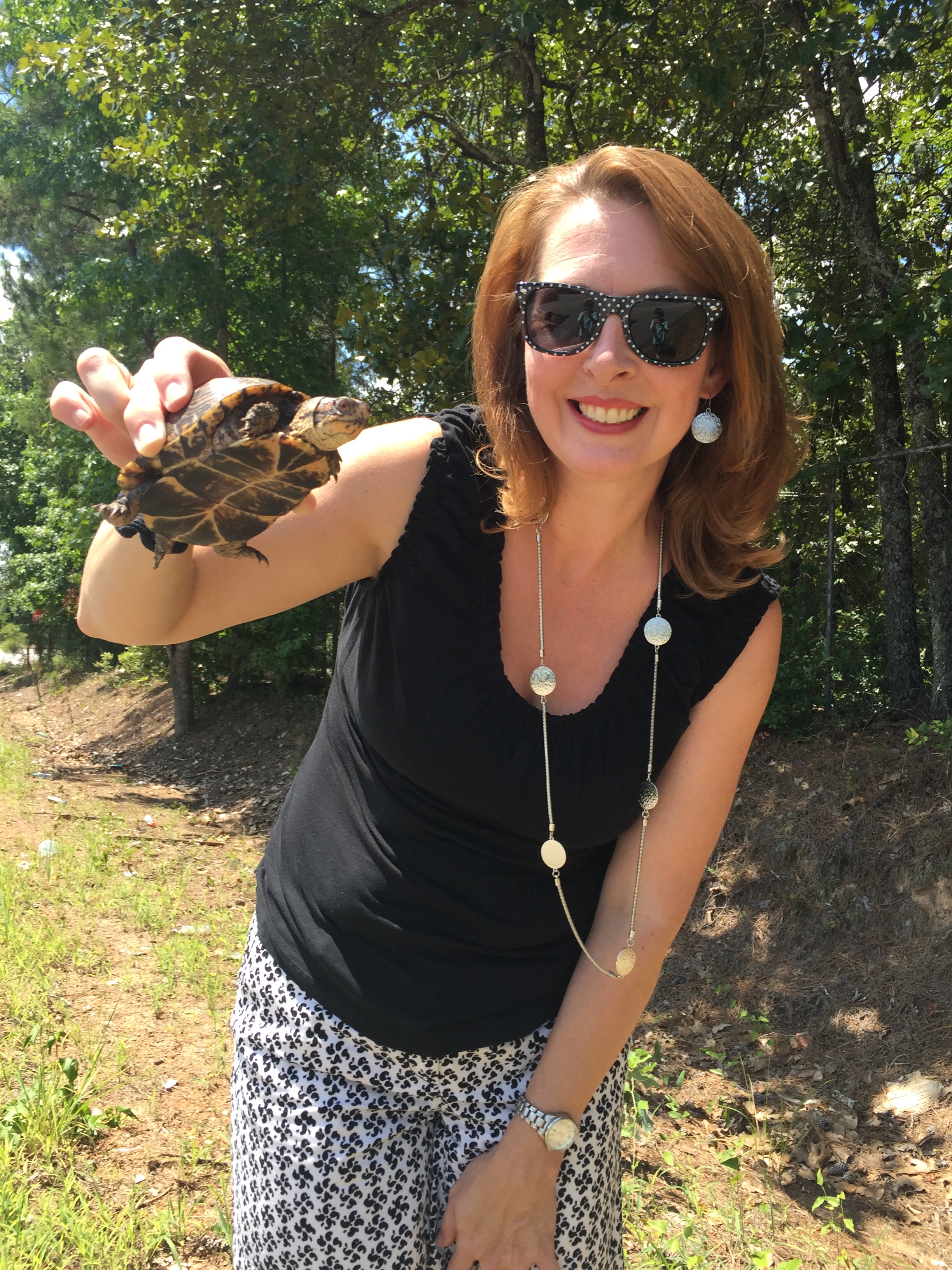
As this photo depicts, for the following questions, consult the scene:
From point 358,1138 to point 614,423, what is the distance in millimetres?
1318

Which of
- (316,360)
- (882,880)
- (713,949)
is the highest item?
(316,360)

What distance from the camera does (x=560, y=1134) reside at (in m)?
1.60

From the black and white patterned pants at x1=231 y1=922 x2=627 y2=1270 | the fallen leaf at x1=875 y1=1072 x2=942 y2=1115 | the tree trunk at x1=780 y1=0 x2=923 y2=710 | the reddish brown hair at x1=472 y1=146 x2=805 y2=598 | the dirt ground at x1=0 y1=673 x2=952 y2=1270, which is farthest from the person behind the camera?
the tree trunk at x1=780 y1=0 x2=923 y2=710

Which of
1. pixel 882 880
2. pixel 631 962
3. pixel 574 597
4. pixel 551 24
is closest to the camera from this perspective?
pixel 631 962

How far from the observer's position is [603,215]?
66.0 inches

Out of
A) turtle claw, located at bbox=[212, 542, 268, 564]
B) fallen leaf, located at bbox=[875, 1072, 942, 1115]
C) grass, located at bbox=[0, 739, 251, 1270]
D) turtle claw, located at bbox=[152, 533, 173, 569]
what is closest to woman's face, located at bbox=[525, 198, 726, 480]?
turtle claw, located at bbox=[212, 542, 268, 564]

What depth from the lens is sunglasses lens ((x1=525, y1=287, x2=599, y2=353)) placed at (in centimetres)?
162

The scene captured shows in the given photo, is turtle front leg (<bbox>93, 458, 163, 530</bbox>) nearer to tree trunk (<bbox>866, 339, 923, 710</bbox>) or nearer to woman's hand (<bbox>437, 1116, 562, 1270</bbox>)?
woman's hand (<bbox>437, 1116, 562, 1270</bbox>)

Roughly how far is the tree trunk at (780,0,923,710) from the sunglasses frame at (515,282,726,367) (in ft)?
18.2

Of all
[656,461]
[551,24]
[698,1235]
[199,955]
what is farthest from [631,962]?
[551,24]

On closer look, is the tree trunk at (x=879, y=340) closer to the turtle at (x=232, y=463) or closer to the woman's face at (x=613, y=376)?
the woman's face at (x=613, y=376)

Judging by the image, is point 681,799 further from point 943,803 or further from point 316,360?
point 316,360

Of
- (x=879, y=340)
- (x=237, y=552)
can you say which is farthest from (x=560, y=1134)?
(x=879, y=340)

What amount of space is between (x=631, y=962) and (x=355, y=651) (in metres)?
0.77
